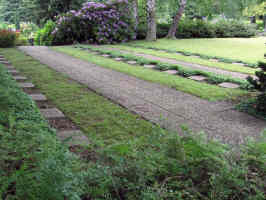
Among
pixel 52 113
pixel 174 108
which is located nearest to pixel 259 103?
pixel 174 108

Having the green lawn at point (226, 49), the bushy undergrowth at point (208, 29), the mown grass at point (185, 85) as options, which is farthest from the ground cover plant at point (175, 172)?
the bushy undergrowth at point (208, 29)

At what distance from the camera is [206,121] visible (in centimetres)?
365

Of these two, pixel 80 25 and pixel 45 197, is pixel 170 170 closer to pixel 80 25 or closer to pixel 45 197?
pixel 45 197

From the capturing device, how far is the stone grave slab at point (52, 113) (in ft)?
11.9

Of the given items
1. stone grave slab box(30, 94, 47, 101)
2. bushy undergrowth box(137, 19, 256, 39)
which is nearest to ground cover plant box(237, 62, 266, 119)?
stone grave slab box(30, 94, 47, 101)

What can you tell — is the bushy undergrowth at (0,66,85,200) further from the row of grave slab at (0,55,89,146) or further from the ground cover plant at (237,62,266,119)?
the ground cover plant at (237,62,266,119)

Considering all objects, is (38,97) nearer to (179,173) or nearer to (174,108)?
(174,108)

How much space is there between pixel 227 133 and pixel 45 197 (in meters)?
2.44

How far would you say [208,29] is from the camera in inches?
893

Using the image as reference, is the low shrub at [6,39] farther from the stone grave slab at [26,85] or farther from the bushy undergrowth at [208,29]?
the bushy undergrowth at [208,29]

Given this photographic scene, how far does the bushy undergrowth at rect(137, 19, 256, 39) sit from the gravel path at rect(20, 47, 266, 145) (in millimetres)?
16074

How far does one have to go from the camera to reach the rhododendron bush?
1575cm

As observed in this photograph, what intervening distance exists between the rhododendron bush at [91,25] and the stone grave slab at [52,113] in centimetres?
1229

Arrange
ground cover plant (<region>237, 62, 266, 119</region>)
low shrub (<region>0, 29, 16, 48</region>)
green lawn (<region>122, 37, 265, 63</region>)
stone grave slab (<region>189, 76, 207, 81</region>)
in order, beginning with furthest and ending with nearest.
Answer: low shrub (<region>0, 29, 16, 48</region>), green lawn (<region>122, 37, 265, 63</region>), stone grave slab (<region>189, 76, 207, 81</region>), ground cover plant (<region>237, 62, 266, 119</region>)
